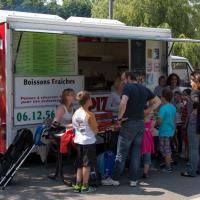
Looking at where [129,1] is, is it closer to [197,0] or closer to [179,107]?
[197,0]

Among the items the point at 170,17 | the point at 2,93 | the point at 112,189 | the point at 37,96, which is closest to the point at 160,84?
the point at 37,96

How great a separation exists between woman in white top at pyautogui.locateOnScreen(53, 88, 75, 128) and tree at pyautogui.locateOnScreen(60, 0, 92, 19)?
4478 cm

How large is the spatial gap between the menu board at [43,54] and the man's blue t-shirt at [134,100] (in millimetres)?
2027

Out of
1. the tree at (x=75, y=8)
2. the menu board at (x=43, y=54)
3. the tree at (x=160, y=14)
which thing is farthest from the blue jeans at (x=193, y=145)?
the tree at (x=75, y=8)

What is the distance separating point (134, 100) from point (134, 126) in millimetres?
377

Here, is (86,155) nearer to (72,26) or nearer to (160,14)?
(72,26)

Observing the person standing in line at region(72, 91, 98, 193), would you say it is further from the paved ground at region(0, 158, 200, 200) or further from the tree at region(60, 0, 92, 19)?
the tree at region(60, 0, 92, 19)

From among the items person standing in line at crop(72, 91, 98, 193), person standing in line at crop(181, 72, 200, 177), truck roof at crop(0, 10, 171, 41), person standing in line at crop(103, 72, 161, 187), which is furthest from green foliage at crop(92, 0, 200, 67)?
person standing in line at crop(72, 91, 98, 193)

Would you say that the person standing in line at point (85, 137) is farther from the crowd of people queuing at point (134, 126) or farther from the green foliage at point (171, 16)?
the green foliage at point (171, 16)

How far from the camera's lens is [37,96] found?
788 cm

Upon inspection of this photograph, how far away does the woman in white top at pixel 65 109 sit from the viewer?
24.8 ft

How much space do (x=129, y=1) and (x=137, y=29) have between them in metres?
16.4

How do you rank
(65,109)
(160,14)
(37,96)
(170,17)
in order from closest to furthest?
(65,109)
(37,96)
(170,17)
(160,14)

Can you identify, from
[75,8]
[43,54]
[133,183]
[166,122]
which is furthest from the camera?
[75,8]
